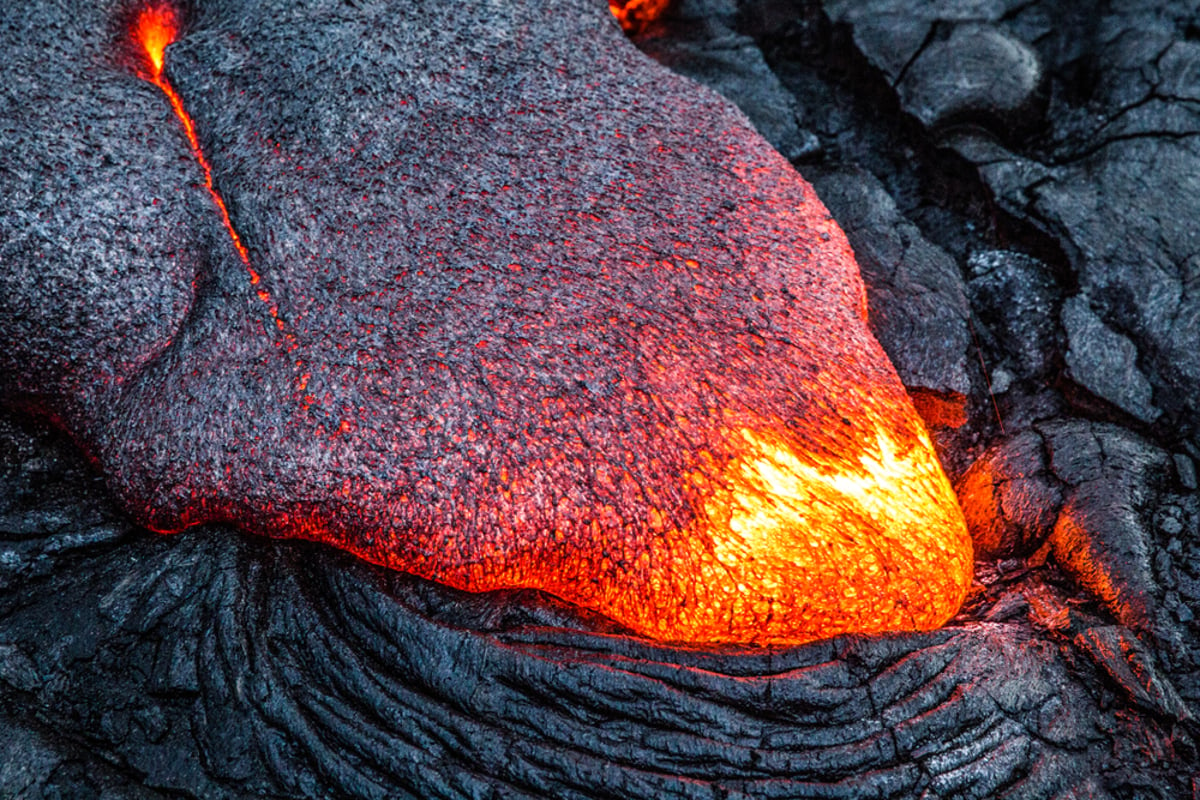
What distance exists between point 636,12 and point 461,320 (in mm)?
1887

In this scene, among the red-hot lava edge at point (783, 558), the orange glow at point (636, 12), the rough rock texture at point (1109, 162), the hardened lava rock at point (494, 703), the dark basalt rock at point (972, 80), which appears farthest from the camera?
the orange glow at point (636, 12)

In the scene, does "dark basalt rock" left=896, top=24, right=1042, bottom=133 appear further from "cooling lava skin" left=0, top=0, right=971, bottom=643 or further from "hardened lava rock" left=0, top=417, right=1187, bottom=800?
"hardened lava rock" left=0, top=417, right=1187, bottom=800

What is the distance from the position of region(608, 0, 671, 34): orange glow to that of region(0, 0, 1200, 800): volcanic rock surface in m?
0.83

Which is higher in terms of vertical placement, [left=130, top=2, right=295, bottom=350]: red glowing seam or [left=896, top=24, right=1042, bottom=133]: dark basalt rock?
[left=896, top=24, right=1042, bottom=133]: dark basalt rock

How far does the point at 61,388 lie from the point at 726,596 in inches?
72.9

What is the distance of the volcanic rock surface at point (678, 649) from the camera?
1844 mm

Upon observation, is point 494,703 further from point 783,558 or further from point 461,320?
point 461,320

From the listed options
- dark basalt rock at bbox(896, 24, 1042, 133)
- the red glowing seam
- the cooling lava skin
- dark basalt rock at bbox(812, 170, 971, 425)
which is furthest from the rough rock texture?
the red glowing seam

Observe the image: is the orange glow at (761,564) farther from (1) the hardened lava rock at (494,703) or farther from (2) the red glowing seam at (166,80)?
(2) the red glowing seam at (166,80)

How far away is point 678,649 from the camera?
198 cm

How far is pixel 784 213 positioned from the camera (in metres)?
2.51

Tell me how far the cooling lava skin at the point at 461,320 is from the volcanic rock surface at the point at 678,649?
4 cm

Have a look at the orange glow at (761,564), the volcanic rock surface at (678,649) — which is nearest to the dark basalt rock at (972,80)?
the volcanic rock surface at (678,649)

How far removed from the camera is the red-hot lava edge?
2025mm
